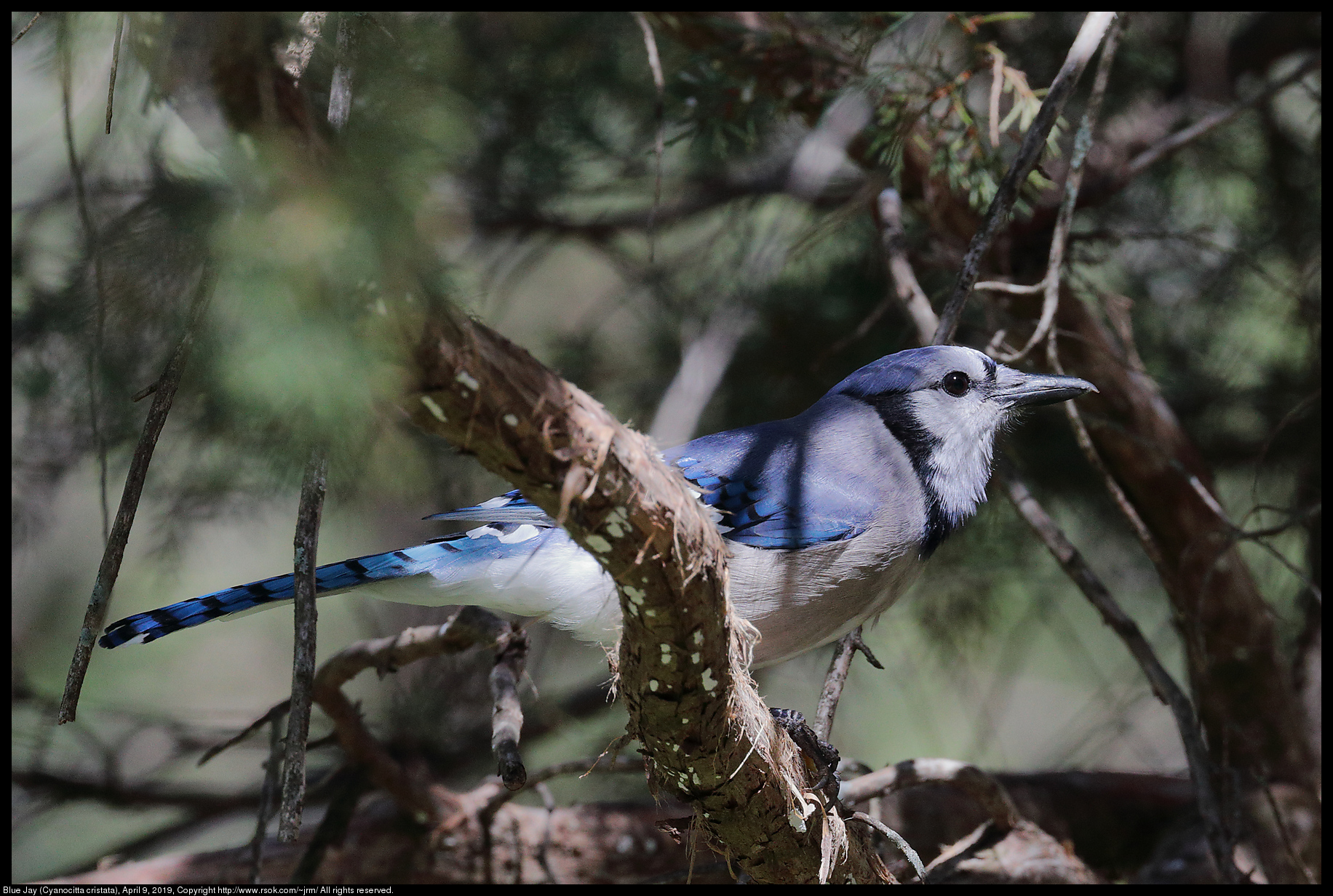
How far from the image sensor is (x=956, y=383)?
265cm

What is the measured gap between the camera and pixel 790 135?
404cm

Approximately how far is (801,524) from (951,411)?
1.96ft

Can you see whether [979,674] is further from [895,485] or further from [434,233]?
[434,233]

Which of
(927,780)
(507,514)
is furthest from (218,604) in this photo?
(927,780)

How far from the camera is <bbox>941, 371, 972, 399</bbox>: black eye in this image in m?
2.63

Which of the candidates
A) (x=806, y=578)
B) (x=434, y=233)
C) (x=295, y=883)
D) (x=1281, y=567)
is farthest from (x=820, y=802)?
(x=1281, y=567)

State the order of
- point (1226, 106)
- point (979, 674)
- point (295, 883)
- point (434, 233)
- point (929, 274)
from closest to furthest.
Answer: point (434, 233), point (295, 883), point (1226, 106), point (929, 274), point (979, 674)

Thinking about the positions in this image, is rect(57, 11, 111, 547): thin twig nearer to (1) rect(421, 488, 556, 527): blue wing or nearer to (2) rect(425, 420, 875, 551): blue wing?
(1) rect(421, 488, 556, 527): blue wing

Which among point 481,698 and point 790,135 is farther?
point 790,135

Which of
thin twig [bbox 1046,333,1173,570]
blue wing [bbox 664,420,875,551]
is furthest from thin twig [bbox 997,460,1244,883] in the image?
blue wing [bbox 664,420,875,551]

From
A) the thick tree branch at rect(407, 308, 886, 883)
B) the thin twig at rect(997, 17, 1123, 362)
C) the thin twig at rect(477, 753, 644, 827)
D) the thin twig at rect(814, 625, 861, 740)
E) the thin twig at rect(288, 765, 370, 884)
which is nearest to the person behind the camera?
the thick tree branch at rect(407, 308, 886, 883)

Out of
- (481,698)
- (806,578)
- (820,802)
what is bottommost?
(481,698)

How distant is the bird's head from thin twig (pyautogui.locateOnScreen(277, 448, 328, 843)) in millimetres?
1700

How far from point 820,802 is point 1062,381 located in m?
1.25
